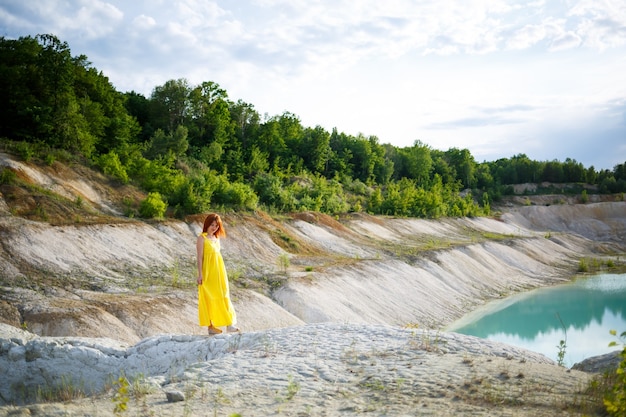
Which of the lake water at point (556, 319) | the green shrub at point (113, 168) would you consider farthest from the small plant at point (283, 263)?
the green shrub at point (113, 168)

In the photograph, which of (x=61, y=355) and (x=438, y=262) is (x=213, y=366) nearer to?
(x=61, y=355)

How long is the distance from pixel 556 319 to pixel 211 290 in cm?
2384

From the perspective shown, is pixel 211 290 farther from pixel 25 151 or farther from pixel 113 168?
pixel 113 168

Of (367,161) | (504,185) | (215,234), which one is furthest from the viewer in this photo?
(504,185)

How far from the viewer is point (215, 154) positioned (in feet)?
176

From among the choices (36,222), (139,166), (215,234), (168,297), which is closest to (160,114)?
(139,166)

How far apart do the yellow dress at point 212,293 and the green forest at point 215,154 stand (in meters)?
16.1

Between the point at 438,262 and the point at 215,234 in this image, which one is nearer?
the point at 215,234

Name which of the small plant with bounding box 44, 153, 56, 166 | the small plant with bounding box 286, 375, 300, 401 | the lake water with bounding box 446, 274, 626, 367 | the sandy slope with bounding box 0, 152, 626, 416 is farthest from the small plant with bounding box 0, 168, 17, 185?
the lake water with bounding box 446, 274, 626, 367

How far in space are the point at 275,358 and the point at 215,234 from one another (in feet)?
10.9

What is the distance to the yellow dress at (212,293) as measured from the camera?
36.5ft

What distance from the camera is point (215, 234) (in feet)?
38.1

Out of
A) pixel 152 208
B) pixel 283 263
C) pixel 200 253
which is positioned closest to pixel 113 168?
pixel 152 208

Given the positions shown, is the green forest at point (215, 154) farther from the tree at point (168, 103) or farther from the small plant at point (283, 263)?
the small plant at point (283, 263)
